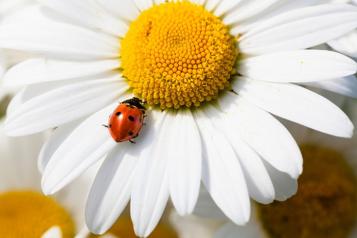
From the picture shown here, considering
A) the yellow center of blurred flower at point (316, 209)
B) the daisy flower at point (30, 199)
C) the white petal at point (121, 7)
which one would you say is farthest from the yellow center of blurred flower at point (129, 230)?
the white petal at point (121, 7)

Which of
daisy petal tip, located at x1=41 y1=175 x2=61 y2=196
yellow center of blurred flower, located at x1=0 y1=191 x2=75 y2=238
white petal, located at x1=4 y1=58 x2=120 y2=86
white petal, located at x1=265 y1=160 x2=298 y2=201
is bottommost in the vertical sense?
yellow center of blurred flower, located at x1=0 y1=191 x2=75 y2=238

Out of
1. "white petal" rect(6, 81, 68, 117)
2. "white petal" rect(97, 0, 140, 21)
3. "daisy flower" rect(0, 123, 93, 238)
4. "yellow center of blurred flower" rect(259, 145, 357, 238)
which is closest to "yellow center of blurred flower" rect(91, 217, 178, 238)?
"daisy flower" rect(0, 123, 93, 238)

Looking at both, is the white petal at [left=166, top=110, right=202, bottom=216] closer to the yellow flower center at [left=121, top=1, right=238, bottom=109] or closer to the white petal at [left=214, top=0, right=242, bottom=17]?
the yellow flower center at [left=121, top=1, right=238, bottom=109]

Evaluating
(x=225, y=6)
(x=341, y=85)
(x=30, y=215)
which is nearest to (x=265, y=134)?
(x=341, y=85)

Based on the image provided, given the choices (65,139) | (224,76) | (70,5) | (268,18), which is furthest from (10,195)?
(268,18)

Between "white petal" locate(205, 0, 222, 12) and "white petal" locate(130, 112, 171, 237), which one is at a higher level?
"white petal" locate(205, 0, 222, 12)

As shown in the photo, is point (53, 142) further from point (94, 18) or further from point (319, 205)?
point (319, 205)

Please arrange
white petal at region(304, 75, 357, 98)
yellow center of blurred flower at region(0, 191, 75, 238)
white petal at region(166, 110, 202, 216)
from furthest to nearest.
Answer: yellow center of blurred flower at region(0, 191, 75, 238)
white petal at region(304, 75, 357, 98)
white petal at region(166, 110, 202, 216)
